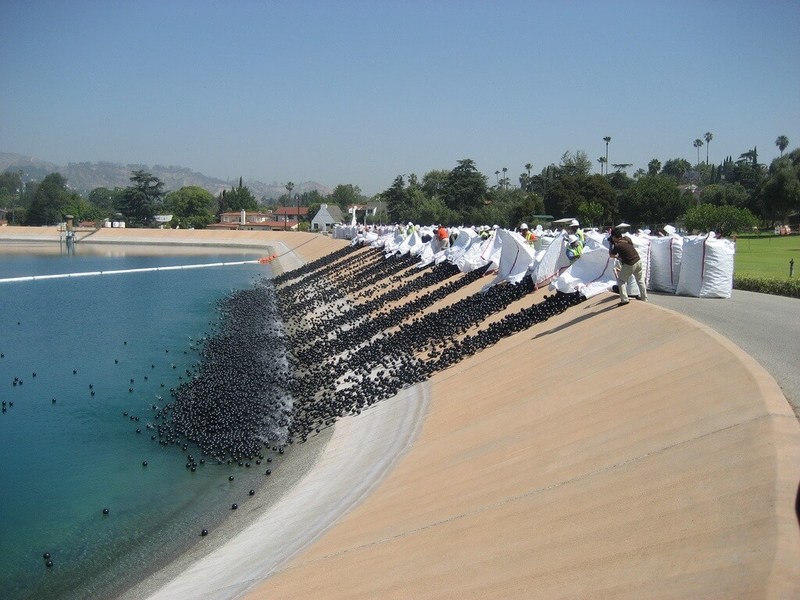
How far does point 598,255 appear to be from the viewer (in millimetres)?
15117

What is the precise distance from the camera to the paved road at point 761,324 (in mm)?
9021

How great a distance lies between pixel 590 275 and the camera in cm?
1542

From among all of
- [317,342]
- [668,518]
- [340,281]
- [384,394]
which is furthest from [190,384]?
[340,281]

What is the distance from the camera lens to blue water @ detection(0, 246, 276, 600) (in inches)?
417

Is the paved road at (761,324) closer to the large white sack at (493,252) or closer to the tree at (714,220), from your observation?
the large white sack at (493,252)

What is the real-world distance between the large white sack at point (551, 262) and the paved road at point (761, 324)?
2.11 meters

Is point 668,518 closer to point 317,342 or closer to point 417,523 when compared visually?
point 417,523

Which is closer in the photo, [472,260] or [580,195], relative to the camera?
[472,260]

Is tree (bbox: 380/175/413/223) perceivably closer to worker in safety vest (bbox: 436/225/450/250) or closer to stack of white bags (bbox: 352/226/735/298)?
worker in safety vest (bbox: 436/225/450/250)

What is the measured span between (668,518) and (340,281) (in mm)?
33539

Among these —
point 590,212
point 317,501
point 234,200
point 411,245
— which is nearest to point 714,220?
point 411,245

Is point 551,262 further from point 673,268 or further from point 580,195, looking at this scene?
point 580,195

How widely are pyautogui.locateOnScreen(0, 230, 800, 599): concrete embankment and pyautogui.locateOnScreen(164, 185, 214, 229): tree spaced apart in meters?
114

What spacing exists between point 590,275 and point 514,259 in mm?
4139
